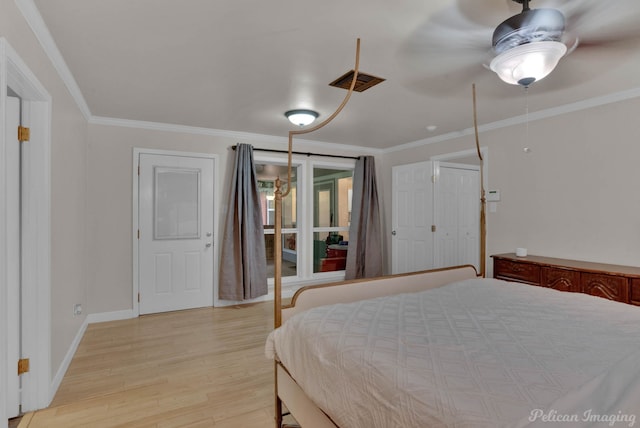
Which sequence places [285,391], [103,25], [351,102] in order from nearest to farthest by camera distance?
[285,391] < [103,25] < [351,102]

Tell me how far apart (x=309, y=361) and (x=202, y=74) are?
2336 millimetres

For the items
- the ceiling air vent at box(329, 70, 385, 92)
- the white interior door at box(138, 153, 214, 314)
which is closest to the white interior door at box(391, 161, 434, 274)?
the ceiling air vent at box(329, 70, 385, 92)

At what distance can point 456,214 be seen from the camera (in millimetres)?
5160

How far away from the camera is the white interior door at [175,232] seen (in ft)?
13.6

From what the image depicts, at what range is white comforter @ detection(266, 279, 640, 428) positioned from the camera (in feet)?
3.05

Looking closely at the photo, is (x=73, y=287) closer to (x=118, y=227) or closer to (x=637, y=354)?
(x=118, y=227)

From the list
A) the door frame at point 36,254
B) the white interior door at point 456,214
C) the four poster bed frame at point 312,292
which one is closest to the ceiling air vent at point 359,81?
the four poster bed frame at point 312,292

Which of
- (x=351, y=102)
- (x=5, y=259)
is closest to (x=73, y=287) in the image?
(x=5, y=259)

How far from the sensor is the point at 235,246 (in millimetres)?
4469

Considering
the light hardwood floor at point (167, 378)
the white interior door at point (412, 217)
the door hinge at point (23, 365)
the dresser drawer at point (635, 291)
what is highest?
the white interior door at point (412, 217)

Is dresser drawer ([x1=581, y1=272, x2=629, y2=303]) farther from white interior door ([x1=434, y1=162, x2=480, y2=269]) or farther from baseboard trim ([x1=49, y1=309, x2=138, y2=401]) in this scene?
baseboard trim ([x1=49, y1=309, x2=138, y2=401])

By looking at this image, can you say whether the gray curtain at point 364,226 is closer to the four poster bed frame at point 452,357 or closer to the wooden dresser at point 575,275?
the wooden dresser at point 575,275

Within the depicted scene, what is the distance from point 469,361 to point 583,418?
1.10 ft

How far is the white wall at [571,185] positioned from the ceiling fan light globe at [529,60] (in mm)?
1981
